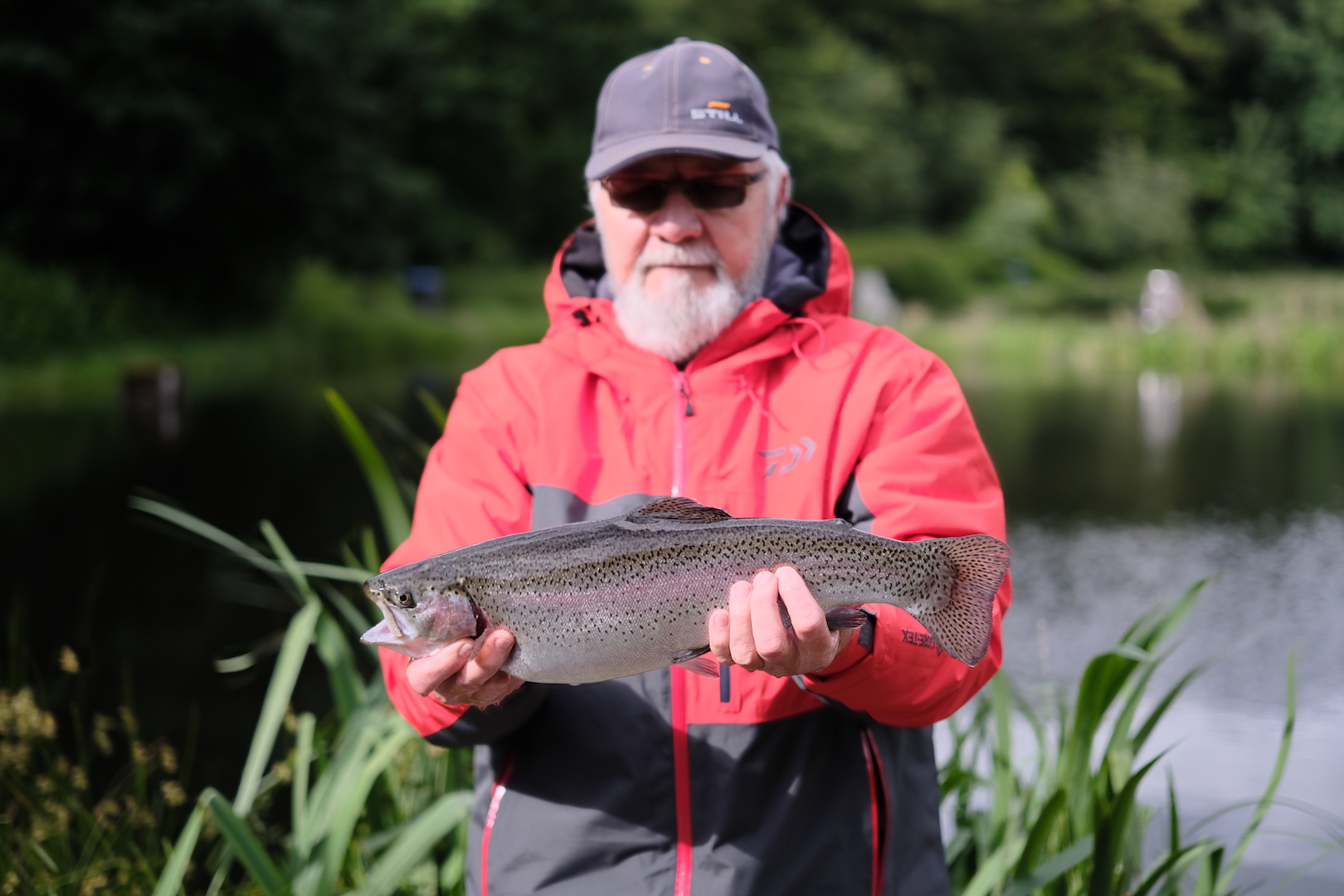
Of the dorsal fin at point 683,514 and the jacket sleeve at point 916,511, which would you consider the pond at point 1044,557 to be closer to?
the jacket sleeve at point 916,511

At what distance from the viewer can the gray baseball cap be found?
2436 mm

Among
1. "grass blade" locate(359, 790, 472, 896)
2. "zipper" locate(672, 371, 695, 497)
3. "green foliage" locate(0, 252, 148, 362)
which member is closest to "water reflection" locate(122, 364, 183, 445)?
"green foliage" locate(0, 252, 148, 362)

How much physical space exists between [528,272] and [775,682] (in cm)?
4204

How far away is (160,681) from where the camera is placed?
6.83 metres

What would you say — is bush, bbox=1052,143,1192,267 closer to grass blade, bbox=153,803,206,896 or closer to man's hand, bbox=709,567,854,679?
grass blade, bbox=153,803,206,896

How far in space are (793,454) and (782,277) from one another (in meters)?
0.48

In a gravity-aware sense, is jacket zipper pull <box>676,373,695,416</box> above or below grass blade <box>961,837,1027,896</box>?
above

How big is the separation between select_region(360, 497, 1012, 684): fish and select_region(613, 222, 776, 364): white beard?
570mm

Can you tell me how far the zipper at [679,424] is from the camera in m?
2.34

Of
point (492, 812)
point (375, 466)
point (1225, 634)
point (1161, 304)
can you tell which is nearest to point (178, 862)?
point (492, 812)

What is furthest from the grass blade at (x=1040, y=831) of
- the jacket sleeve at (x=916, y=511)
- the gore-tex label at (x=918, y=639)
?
the gore-tex label at (x=918, y=639)

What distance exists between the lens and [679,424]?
239cm

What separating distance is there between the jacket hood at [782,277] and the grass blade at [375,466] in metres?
0.74

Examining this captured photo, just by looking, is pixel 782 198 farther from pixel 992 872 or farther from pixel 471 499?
pixel 992 872
